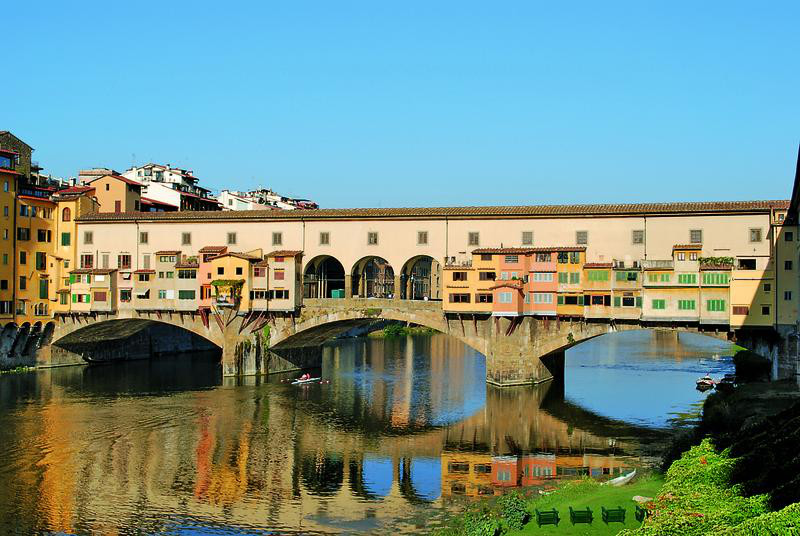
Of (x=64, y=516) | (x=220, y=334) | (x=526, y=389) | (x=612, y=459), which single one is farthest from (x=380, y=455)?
(x=220, y=334)

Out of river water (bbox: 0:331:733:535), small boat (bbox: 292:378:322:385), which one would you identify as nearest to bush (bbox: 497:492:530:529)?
river water (bbox: 0:331:733:535)

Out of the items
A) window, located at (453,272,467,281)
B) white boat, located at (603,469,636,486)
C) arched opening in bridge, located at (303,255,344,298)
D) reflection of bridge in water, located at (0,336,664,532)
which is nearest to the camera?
white boat, located at (603,469,636,486)

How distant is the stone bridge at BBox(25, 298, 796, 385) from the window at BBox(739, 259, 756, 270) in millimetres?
4229

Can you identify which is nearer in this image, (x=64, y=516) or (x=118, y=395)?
(x=64, y=516)

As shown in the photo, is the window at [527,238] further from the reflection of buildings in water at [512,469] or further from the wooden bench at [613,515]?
the wooden bench at [613,515]

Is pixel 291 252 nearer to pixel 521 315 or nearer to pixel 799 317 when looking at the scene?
pixel 521 315

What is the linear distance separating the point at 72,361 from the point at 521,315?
135 ft

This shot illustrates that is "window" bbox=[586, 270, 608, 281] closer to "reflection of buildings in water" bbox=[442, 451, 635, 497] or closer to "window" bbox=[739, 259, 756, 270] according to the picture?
"window" bbox=[739, 259, 756, 270]

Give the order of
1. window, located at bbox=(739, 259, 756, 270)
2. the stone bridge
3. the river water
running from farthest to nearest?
the stone bridge
window, located at bbox=(739, 259, 756, 270)
the river water

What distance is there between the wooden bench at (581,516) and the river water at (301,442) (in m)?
6.27

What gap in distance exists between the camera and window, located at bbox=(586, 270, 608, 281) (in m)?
58.1

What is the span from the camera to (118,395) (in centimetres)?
5984

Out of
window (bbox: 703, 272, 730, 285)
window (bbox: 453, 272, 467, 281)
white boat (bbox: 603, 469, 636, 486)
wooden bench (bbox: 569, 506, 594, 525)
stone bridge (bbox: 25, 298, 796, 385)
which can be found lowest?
white boat (bbox: 603, 469, 636, 486)

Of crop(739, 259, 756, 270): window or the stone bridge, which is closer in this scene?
crop(739, 259, 756, 270): window
